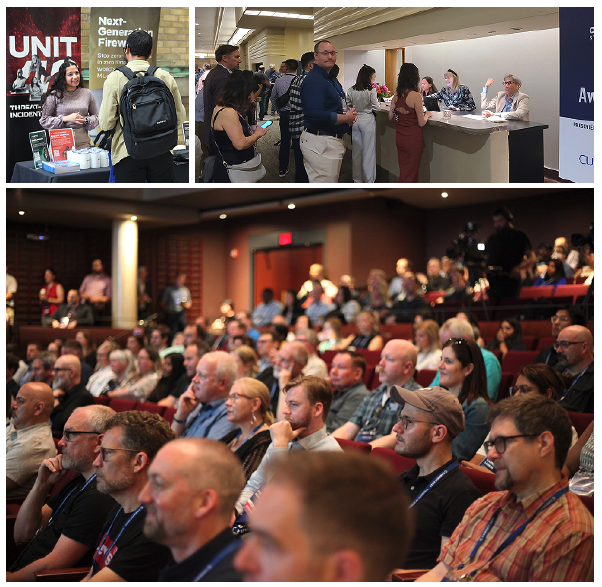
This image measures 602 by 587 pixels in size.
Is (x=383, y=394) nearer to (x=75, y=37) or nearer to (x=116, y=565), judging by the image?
(x=116, y=565)

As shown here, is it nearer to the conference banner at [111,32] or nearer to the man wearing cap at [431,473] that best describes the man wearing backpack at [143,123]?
the conference banner at [111,32]

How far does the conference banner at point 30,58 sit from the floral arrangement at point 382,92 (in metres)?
1.21

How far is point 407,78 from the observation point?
2.65 m

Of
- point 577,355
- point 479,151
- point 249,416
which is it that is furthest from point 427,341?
point 479,151

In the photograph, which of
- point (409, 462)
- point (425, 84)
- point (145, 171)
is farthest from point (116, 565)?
point (425, 84)

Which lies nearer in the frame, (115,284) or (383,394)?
A: (383,394)

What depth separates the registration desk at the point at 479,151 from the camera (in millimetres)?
2568

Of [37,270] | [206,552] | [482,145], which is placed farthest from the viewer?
[37,270]

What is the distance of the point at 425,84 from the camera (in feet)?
8.63

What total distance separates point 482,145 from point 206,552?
6.34 ft

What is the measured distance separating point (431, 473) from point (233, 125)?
1.65 m

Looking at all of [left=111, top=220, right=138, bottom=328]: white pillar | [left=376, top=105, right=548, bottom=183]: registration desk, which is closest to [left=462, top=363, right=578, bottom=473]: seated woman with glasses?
[left=376, top=105, right=548, bottom=183]: registration desk

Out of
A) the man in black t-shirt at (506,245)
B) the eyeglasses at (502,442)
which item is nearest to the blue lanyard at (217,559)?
the eyeglasses at (502,442)
